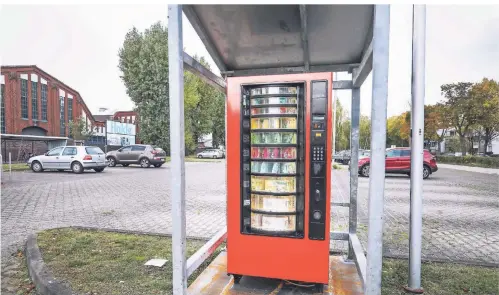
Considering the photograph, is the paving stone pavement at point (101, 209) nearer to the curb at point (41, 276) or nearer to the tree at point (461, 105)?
the curb at point (41, 276)

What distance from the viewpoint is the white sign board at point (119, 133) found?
42594 mm

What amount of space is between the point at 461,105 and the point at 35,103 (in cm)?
4678

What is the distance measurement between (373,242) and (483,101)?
31.4m

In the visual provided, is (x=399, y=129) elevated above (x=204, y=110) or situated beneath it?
situated beneath

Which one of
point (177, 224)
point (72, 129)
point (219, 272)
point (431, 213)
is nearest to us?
point (177, 224)

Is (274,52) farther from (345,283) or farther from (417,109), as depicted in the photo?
(345,283)

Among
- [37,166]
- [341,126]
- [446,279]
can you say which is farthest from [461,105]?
[37,166]

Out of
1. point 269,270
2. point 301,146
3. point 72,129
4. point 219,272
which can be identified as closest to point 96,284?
point 219,272

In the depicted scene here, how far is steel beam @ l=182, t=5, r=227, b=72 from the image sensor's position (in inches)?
119

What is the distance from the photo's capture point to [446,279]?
337cm

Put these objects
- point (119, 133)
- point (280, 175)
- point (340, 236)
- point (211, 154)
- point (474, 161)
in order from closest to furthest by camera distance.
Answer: point (280, 175), point (340, 236), point (474, 161), point (211, 154), point (119, 133)

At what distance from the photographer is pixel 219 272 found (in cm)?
360

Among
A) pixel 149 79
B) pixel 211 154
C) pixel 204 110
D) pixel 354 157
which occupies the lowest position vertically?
pixel 211 154

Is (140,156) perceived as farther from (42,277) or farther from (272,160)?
(272,160)
